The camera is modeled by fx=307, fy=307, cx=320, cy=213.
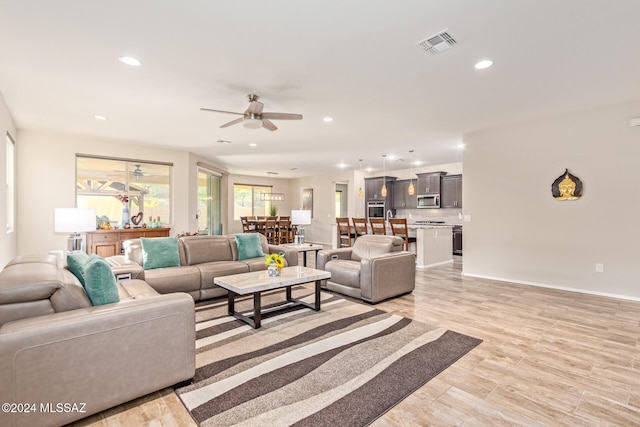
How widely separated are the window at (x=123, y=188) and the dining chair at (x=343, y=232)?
396cm

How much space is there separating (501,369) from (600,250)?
331 cm

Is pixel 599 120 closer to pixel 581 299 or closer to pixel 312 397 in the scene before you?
pixel 581 299

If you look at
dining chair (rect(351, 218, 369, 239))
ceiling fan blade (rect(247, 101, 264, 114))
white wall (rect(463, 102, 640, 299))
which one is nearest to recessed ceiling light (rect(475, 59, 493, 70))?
ceiling fan blade (rect(247, 101, 264, 114))

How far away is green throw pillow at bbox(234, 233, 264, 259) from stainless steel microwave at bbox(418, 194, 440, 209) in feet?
19.4

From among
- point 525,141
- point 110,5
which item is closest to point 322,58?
point 110,5

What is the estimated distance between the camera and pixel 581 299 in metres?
4.11

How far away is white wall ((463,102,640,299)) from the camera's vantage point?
13.5ft

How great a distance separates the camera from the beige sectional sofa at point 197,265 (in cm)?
360

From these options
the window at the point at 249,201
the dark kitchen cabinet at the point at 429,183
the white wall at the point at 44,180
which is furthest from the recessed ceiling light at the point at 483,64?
the window at the point at 249,201

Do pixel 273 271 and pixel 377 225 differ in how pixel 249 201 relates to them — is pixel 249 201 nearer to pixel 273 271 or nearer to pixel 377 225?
pixel 377 225

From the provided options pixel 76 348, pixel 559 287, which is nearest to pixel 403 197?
pixel 559 287

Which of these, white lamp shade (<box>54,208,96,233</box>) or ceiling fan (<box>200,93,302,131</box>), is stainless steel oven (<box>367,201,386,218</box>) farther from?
white lamp shade (<box>54,208,96,233</box>)

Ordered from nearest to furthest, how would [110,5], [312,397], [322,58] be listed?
1. [312,397]
2. [110,5]
3. [322,58]

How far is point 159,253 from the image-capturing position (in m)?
3.97
